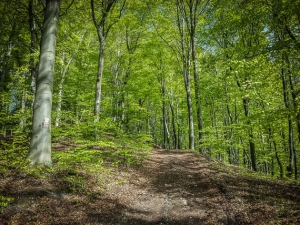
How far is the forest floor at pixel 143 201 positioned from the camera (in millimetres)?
4824

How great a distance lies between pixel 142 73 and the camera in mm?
20984

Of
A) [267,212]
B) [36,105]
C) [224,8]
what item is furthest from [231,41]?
[36,105]

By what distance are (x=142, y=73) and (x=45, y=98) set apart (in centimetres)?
1521

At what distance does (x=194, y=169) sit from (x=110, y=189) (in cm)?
550

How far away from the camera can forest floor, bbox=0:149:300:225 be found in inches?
190

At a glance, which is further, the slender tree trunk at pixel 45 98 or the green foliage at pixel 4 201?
the slender tree trunk at pixel 45 98

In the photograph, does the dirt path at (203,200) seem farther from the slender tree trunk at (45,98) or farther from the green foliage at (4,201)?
the slender tree trunk at (45,98)

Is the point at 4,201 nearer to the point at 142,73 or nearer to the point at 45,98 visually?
the point at 45,98

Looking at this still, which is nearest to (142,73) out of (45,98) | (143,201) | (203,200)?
(45,98)

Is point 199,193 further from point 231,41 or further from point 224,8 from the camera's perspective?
point 231,41

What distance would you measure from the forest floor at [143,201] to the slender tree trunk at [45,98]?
0.81 meters

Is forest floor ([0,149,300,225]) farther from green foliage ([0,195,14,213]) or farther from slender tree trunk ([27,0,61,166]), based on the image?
slender tree trunk ([27,0,61,166])

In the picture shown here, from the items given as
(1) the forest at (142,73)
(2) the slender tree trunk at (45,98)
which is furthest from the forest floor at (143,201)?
(1) the forest at (142,73)

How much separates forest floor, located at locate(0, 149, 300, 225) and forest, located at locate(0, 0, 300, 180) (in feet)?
3.87
